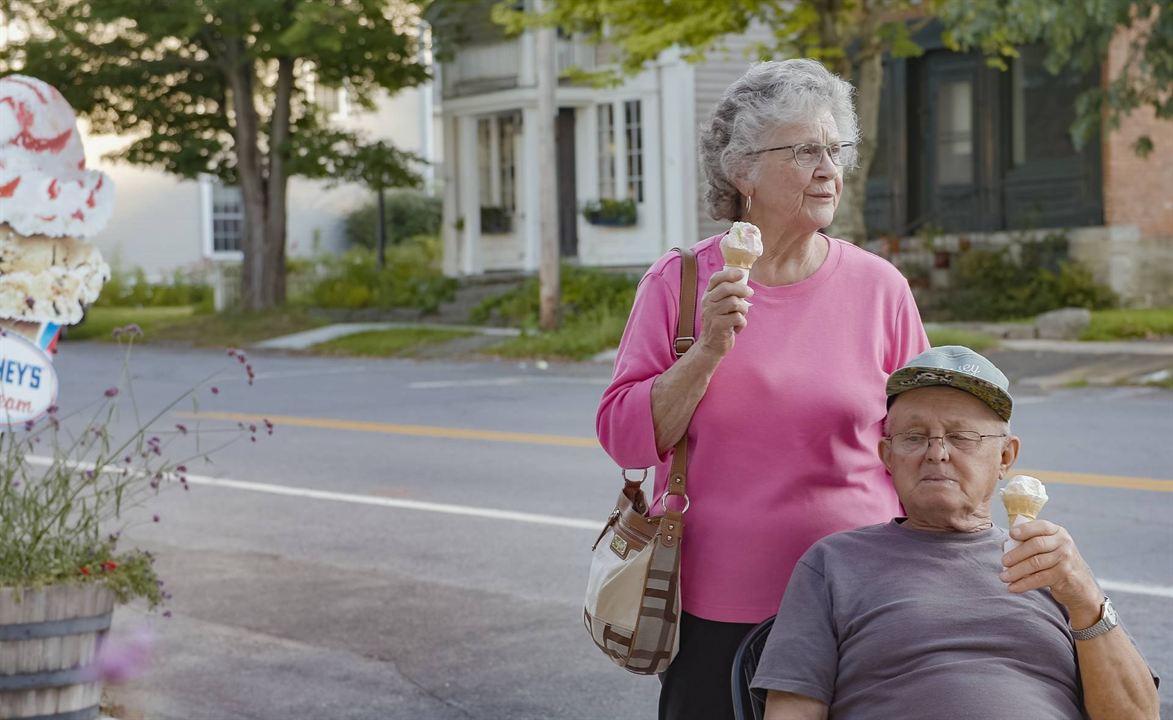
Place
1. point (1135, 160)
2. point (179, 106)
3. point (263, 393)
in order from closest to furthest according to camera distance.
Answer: point (263, 393) → point (1135, 160) → point (179, 106)

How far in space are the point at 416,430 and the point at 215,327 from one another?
617 inches

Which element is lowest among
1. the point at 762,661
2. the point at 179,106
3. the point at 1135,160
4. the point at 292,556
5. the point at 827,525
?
the point at 292,556

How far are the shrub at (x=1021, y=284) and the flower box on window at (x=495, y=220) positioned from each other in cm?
1029

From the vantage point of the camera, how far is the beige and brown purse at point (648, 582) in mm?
3238

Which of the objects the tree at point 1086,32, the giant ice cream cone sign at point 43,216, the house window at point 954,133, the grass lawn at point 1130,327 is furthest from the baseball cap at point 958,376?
the house window at point 954,133

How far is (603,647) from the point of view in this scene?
3.29 m

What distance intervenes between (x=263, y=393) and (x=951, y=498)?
1463 centimetres

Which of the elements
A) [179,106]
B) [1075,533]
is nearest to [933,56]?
[179,106]

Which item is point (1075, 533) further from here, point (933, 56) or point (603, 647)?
point (933, 56)

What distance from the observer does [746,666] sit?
3.26m

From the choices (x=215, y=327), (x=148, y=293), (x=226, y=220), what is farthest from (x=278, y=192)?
(x=226, y=220)

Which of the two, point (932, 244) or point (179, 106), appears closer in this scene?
point (932, 244)

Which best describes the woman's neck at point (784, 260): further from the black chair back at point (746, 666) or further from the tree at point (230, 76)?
the tree at point (230, 76)

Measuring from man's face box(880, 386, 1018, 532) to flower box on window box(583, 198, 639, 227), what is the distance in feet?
84.4
